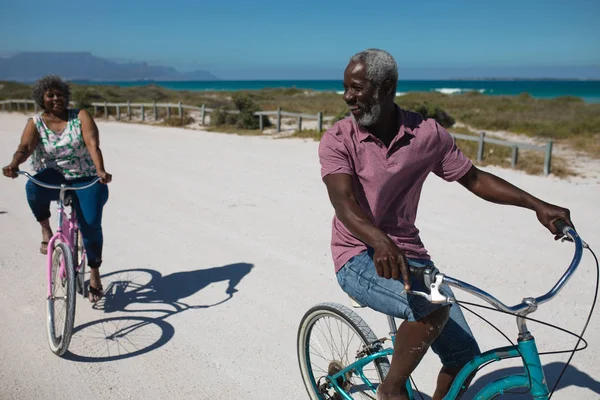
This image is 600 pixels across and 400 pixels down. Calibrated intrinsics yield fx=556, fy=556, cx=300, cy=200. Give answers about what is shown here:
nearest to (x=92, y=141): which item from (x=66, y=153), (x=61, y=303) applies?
(x=66, y=153)

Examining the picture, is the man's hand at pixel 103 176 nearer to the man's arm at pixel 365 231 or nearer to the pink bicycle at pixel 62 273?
the pink bicycle at pixel 62 273

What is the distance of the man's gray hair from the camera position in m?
2.33

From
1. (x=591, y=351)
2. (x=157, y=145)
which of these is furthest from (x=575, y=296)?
(x=157, y=145)

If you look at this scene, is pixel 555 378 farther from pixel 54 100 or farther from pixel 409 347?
pixel 54 100

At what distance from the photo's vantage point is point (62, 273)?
164 inches

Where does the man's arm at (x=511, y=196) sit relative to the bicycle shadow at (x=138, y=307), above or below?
above

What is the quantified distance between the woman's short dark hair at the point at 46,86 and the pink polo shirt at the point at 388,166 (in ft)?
9.65

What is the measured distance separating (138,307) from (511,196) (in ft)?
11.3

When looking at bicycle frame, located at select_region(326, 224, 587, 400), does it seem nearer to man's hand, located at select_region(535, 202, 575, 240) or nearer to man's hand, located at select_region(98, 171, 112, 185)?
man's hand, located at select_region(535, 202, 575, 240)

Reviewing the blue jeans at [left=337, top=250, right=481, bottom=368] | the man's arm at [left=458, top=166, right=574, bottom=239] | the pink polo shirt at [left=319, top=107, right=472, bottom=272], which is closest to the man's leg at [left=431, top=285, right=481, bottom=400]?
the blue jeans at [left=337, top=250, right=481, bottom=368]

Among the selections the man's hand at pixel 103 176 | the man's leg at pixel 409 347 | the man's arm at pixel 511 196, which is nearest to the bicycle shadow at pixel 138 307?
the man's hand at pixel 103 176

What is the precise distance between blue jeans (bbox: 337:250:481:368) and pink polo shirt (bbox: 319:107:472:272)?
0.07 m

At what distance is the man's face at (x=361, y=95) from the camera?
2.34 meters

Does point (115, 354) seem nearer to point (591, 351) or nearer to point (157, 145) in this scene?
point (591, 351)
